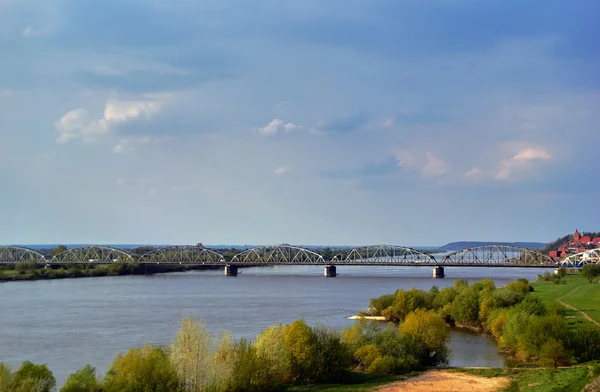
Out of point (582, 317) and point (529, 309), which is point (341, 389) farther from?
point (582, 317)

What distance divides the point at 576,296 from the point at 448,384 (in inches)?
1215

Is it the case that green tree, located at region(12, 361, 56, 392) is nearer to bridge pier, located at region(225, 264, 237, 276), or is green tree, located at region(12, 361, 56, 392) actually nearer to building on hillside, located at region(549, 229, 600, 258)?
bridge pier, located at region(225, 264, 237, 276)

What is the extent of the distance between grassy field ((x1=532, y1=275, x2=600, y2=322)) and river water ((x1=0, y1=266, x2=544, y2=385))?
8232 millimetres

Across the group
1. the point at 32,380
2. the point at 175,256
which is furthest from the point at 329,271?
the point at 32,380

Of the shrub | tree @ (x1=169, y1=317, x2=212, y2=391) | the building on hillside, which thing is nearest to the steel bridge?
the building on hillside

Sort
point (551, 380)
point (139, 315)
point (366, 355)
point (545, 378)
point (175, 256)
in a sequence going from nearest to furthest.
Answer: point (551, 380) < point (545, 378) < point (366, 355) < point (139, 315) < point (175, 256)

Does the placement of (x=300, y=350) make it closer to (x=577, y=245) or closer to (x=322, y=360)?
(x=322, y=360)

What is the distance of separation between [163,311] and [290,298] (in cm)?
1386

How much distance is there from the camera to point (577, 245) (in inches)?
6206

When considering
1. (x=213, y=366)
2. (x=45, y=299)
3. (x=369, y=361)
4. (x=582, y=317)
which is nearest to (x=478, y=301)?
(x=582, y=317)

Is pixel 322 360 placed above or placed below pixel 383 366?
above

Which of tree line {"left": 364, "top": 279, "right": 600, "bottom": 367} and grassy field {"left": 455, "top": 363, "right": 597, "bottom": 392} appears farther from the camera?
tree line {"left": 364, "top": 279, "right": 600, "bottom": 367}

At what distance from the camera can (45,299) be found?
188 ft

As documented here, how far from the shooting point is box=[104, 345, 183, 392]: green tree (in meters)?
18.8
